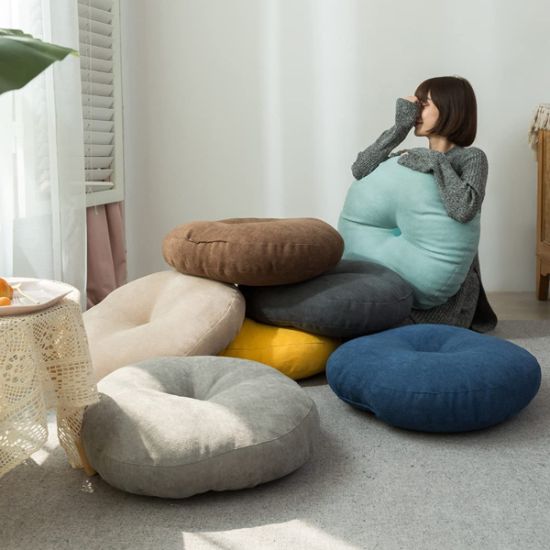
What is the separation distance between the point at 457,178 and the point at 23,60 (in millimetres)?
1986

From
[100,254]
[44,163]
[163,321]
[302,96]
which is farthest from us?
[302,96]

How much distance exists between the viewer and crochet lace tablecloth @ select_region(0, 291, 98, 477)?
143 cm

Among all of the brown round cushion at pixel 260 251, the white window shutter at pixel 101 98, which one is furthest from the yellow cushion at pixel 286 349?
the white window shutter at pixel 101 98

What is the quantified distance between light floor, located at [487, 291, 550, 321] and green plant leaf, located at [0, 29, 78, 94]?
8.51ft

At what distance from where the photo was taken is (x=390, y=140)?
3021mm

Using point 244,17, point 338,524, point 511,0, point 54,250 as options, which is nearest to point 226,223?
point 54,250

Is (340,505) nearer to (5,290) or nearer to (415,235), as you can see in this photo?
(5,290)

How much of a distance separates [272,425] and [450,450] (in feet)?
1.51

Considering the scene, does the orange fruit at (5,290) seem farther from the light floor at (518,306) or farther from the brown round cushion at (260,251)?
the light floor at (518,306)

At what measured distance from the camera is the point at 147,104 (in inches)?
152

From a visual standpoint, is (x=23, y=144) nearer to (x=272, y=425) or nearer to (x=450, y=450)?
(x=272, y=425)

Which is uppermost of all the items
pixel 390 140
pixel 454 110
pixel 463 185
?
pixel 454 110

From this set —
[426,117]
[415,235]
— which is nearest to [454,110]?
[426,117]

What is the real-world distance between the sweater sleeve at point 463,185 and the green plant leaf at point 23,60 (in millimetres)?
1883
